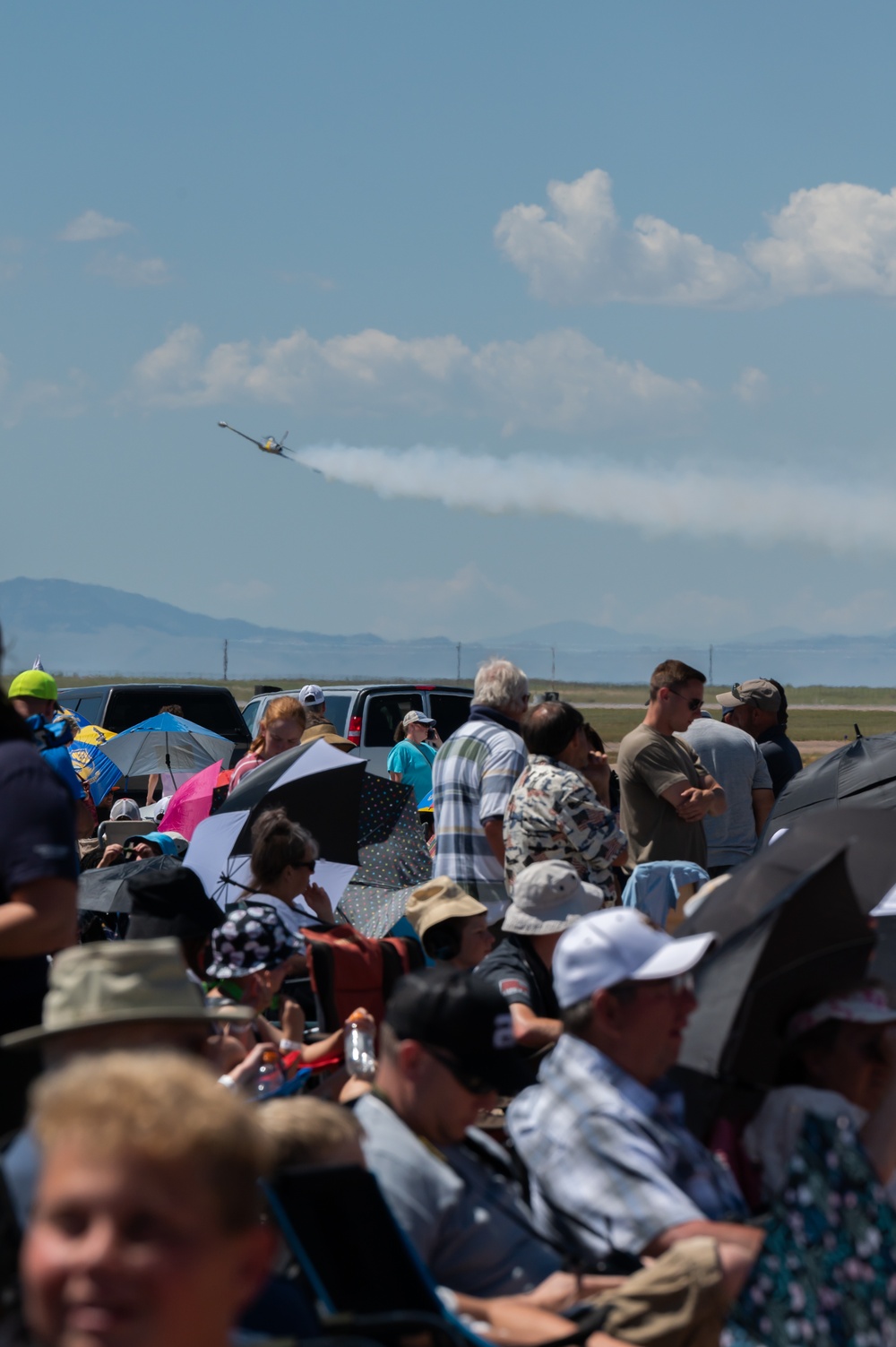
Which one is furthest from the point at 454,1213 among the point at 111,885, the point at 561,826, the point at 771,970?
the point at 111,885

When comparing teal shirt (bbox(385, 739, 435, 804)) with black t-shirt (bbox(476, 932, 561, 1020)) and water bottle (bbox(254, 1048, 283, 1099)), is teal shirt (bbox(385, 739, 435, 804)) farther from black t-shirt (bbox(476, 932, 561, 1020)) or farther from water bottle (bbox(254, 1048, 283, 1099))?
water bottle (bbox(254, 1048, 283, 1099))

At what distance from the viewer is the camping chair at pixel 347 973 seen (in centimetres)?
496

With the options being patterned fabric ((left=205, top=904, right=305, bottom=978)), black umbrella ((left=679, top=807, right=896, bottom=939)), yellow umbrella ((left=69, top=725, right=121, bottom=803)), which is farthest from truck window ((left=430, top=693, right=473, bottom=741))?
black umbrella ((left=679, top=807, right=896, bottom=939))

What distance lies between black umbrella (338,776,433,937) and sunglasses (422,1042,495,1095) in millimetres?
3580

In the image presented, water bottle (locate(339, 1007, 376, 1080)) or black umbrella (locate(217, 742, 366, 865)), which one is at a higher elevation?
black umbrella (locate(217, 742, 366, 865))

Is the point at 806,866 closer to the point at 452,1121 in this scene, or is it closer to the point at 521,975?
the point at 452,1121

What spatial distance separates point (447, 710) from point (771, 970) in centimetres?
1145

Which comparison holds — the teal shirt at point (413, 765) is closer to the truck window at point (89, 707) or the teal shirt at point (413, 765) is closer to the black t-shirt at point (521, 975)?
the truck window at point (89, 707)

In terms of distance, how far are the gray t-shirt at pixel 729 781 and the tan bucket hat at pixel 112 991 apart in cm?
533

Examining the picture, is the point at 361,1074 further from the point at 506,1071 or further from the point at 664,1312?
the point at 664,1312

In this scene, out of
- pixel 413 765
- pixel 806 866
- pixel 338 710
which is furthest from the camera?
pixel 338 710

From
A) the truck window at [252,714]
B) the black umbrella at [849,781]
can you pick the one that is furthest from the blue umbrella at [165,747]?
the black umbrella at [849,781]

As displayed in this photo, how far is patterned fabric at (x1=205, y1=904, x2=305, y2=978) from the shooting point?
4.76 meters

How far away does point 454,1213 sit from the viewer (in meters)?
2.95
